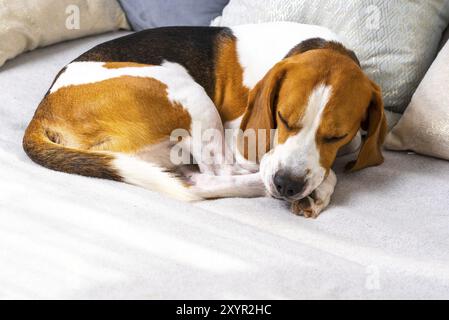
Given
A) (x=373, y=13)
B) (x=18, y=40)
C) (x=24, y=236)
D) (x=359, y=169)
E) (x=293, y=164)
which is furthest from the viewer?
(x=18, y=40)

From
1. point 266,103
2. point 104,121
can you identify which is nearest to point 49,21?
point 104,121

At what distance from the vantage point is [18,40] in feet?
8.60

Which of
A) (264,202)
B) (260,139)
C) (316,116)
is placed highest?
(316,116)

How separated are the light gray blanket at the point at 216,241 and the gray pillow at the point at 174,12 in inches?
41.1

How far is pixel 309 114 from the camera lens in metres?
1.79

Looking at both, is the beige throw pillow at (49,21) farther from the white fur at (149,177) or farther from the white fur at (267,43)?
the white fur at (149,177)

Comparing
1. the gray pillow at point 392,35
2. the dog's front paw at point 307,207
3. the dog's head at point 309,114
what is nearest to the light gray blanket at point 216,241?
the dog's front paw at point 307,207

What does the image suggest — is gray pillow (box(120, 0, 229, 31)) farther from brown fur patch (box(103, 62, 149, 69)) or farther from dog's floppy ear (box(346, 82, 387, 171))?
dog's floppy ear (box(346, 82, 387, 171))

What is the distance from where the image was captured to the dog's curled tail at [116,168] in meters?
1.84

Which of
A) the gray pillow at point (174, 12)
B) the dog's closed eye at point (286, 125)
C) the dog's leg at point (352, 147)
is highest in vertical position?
the dog's closed eye at point (286, 125)

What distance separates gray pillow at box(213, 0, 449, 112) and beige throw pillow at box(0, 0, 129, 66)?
1.05m

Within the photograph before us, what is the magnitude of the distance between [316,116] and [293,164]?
5.9 inches
